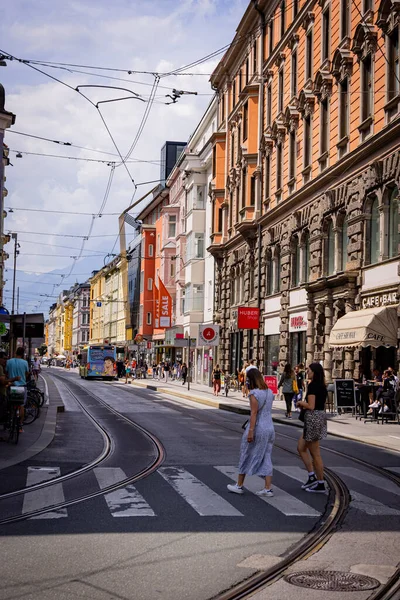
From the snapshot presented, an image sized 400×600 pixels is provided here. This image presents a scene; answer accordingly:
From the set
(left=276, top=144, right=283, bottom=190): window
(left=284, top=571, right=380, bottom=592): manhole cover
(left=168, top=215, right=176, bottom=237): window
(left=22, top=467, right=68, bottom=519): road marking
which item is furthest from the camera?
(left=168, top=215, right=176, bottom=237): window

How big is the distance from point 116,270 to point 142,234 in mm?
26930

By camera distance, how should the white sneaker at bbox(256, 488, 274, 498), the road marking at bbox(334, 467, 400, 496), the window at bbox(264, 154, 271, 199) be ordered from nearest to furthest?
the white sneaker at bbox(256, 488, 274, 498) < the road marking at bbox(334, 467, 400, 496) < the window at bbox(264, 154, 271, 199)

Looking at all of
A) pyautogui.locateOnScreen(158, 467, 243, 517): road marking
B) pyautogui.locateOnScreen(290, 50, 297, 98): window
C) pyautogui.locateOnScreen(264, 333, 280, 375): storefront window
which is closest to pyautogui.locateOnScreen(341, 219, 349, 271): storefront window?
pyautogui.locateOnScreen(290, 50, 297, 98): window

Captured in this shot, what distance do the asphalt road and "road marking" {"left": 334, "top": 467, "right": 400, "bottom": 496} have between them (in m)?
0.04

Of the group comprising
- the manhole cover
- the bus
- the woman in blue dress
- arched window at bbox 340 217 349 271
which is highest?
arched window at bbox 340 217 349 271

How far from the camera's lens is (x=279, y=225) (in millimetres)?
44375

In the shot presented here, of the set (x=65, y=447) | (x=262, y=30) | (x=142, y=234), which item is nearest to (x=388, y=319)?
(x=65, y=447)

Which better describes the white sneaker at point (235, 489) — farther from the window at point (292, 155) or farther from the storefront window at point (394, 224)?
the window at point (292, 155)

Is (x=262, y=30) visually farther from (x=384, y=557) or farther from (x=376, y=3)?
(x=384, y=557)

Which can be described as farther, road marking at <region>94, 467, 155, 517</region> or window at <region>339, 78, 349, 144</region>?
window at <region>339, 78, 349, 144</region>

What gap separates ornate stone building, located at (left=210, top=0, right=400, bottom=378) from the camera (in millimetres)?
30516

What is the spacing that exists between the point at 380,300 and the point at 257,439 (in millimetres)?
19077

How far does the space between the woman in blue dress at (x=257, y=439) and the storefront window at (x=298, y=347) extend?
89.6 feet

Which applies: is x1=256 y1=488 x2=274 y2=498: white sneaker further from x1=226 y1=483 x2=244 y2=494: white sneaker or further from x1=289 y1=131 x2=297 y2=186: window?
x1=289 y1=131 x2=297 y2=186: window
